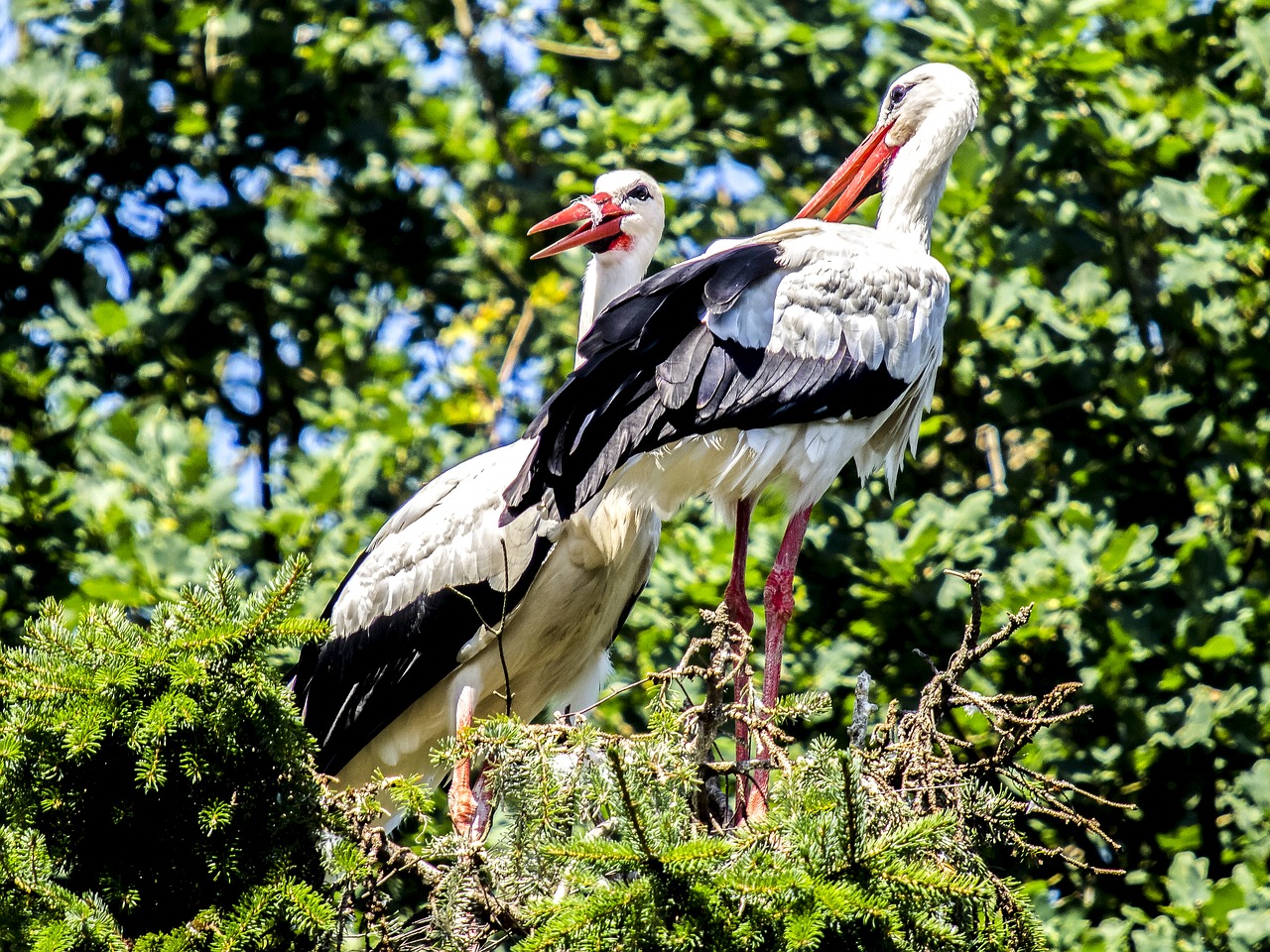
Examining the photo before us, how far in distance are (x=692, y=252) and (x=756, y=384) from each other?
2762 millimetres

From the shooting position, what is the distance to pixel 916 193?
4820 millimetres

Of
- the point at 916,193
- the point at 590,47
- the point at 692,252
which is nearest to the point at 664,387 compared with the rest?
the point at 916,193

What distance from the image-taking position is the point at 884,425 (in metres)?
4.66

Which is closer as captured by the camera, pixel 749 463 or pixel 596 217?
pixel 749 463

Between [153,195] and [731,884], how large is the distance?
5.57 m

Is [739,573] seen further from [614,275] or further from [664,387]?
[614,275]

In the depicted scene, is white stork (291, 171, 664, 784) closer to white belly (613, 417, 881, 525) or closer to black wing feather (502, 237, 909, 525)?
white belly (613, 417, 881, 525)

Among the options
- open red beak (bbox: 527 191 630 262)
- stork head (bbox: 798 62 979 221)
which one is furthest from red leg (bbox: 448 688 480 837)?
stork head (bbox: 798 62 979 221)

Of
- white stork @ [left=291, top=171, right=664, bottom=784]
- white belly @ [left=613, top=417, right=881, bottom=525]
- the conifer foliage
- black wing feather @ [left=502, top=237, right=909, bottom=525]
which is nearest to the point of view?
the conifer foliage

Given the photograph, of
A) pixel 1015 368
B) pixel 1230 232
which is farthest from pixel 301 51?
pixel 1230 232

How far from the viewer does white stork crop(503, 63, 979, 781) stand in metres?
4.01

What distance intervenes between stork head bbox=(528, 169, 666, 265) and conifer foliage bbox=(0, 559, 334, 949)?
8.03ft

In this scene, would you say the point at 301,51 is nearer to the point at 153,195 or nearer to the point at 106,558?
the point at 153,195

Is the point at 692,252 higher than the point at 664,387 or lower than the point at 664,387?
lower
